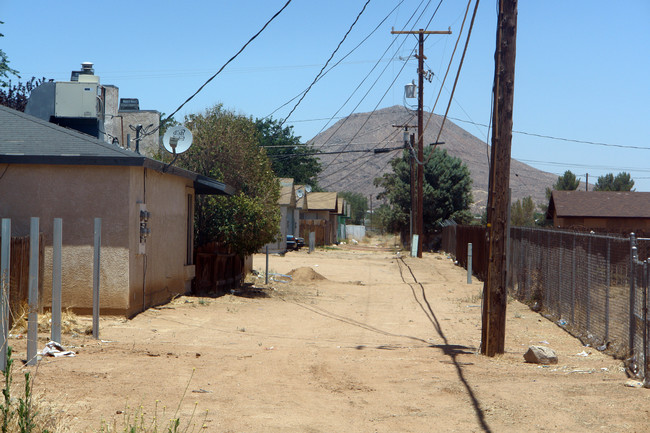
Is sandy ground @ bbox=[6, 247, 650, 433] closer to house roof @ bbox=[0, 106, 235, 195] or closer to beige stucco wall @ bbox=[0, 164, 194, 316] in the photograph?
beige stucco wall @ bbox=[0, 164, 194, 316]

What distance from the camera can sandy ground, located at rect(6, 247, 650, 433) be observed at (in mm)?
6406

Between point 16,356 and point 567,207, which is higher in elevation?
point 567,207

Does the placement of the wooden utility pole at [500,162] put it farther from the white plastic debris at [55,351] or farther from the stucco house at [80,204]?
the stucco house at [80,204]

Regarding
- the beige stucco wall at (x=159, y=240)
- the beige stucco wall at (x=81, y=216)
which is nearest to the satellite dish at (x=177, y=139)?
the beige stucco wall at (x=159, y=240)

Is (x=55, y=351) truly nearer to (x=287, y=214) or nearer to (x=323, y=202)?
(x=287, y=214)

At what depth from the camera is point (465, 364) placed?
9516 mm

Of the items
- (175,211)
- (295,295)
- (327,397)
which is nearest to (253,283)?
(295,295)

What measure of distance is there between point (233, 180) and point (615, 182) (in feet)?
224

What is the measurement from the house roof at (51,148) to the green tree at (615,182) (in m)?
72.3

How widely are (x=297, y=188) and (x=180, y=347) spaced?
130 ft

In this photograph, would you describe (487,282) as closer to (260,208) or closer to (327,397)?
(327,397)

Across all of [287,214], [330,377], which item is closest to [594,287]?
[330,377]

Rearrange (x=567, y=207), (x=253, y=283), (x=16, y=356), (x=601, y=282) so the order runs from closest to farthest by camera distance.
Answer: (x=16, y=356)
(x=601, y=282)
(x=253, y=283)
(x=567, y=207)

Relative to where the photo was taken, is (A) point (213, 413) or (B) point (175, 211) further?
(B) point (175, 211)
